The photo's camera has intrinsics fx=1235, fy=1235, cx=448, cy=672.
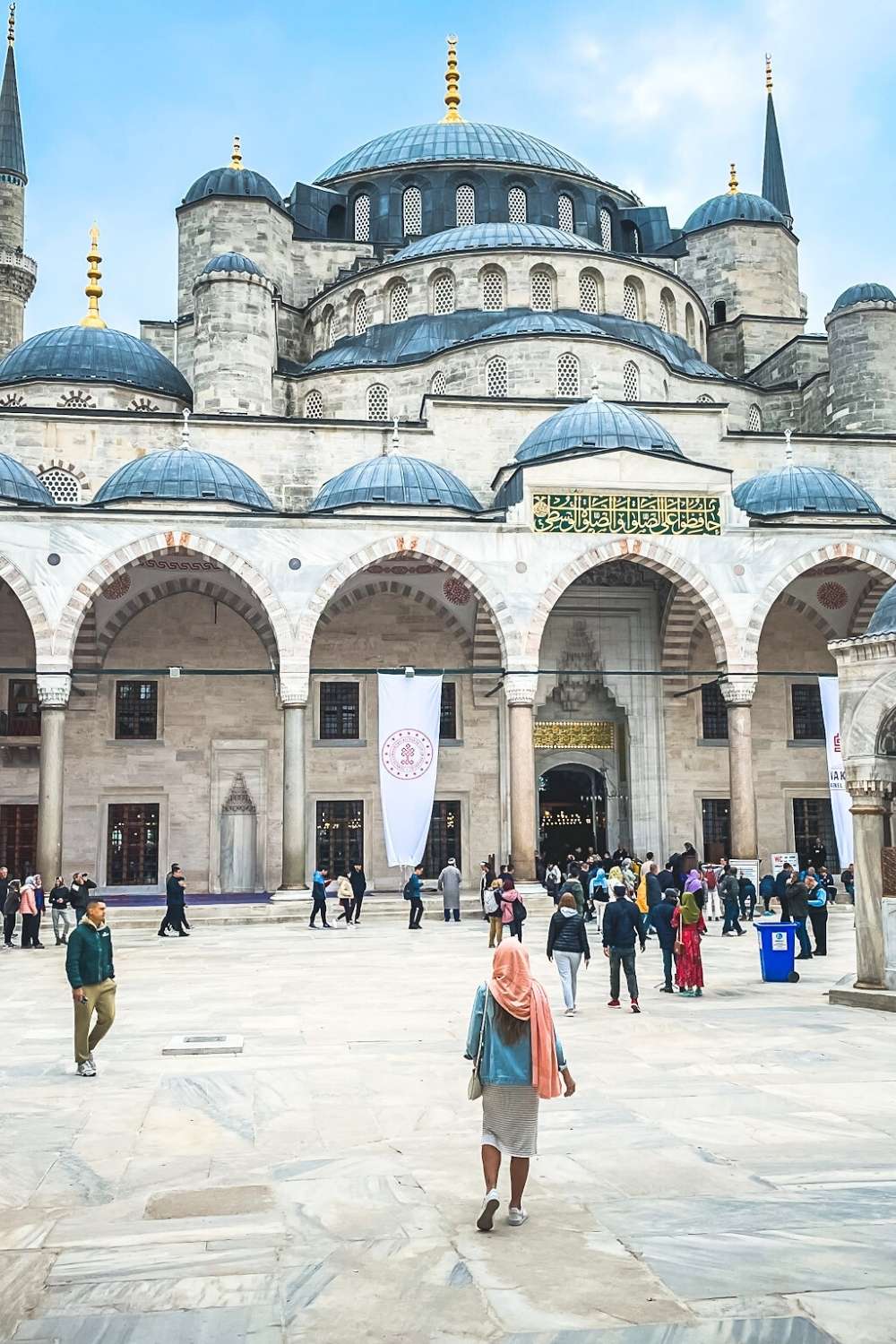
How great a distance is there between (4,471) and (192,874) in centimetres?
675

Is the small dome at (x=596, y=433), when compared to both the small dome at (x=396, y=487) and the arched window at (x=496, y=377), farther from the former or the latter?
the arched window at (x=496, y=377)

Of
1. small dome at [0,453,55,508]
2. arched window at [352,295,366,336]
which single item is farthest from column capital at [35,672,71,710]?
arched window at [352,295,366,336]

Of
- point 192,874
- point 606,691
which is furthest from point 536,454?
point 192,874

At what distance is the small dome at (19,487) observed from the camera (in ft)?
54.6

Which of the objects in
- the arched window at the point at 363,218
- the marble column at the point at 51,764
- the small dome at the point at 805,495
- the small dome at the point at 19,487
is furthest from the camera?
the arched window at the point at 363,218

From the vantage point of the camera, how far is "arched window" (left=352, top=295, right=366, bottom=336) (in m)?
23.5

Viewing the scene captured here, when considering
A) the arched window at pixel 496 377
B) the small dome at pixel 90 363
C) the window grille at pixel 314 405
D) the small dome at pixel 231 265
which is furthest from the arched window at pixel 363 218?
the arched window at pixel 496 377

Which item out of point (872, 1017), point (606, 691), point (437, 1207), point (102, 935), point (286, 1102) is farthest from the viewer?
point (606, 691)

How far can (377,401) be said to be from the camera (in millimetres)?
21797

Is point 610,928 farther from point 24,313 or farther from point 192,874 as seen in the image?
point 24,313

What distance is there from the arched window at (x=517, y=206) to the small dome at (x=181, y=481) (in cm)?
1203

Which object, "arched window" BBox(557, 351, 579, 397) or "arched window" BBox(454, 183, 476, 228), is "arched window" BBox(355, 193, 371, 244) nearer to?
"arched window" BBox(454, 183, 476, 228)

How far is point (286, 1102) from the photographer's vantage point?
18.1 feet

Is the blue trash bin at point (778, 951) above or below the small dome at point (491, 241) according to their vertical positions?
below
